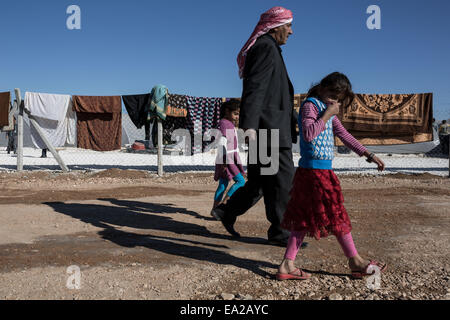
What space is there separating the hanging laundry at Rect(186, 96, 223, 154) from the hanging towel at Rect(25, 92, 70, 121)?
345 cm

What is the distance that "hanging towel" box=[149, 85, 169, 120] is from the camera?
32.6 ft

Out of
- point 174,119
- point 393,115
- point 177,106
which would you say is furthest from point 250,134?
point 393,115

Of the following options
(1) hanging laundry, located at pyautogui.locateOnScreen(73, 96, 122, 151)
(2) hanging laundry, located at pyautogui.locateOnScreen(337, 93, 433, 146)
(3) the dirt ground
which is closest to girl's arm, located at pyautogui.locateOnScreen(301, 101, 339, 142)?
(3) the dirt ground

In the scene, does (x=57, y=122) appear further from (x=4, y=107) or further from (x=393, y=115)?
(x=393, y=115)

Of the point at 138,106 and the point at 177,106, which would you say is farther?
the point at 138,106

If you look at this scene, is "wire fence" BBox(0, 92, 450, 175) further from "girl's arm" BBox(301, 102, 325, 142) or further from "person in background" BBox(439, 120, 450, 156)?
"girl's arm" BBox(301, 102, 325, 142)

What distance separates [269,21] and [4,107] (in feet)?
31.9

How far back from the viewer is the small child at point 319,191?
2652mm

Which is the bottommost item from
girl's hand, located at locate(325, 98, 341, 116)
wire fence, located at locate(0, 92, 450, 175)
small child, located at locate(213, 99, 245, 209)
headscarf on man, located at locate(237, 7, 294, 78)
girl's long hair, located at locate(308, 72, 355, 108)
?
wire fence, located at locate(0, 92, 450, 175)

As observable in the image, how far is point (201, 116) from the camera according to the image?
34.3 ft

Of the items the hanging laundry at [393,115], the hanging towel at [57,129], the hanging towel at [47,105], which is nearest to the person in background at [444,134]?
the hanging laundry at [393,115]

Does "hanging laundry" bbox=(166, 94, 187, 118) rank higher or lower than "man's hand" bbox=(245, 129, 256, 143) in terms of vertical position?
higher

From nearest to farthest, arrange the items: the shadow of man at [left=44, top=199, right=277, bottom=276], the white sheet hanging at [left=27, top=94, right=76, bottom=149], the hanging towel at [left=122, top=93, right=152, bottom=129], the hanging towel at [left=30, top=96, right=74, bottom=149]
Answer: the shadow of man at [left=44, top=199, right=277, bottom=276] → the hanging towel at [left=122, top=93, right=152, bottom=129] → the white sheet hanging at [left=27, top=94, right=76, bottom=149] → the hanging towel at [left=30, top=96, right=74, bottom=149]
